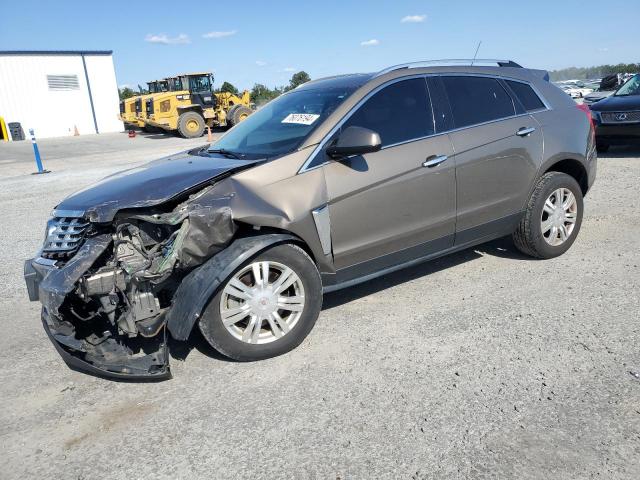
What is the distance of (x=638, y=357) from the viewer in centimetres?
304

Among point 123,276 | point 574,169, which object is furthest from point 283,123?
point 574,169

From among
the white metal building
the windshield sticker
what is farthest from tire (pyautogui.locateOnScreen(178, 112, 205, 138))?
the windshield sticker

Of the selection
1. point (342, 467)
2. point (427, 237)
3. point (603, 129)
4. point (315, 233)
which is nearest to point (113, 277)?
point (315, 233)

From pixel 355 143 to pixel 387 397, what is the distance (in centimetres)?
157

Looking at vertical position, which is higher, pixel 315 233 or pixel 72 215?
pixel 72 215

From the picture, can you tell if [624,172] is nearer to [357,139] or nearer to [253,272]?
[357,139]

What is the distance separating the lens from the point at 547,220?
15.2 feet

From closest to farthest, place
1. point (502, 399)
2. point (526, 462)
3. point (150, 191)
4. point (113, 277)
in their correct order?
point (526, 462) → point (502, 399) → point (113, 277) → point (150, 191)

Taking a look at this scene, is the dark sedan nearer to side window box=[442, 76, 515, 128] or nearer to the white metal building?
side window box=[442, 76, 515, 128]

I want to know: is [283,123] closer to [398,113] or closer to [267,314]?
[398,113]

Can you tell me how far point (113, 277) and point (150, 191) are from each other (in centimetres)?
56

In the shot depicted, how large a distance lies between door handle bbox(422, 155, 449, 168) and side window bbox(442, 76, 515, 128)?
363 millimetres

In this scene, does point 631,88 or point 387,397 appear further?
point 631,88

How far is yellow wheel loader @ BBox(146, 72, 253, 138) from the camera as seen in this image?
22.4 m
